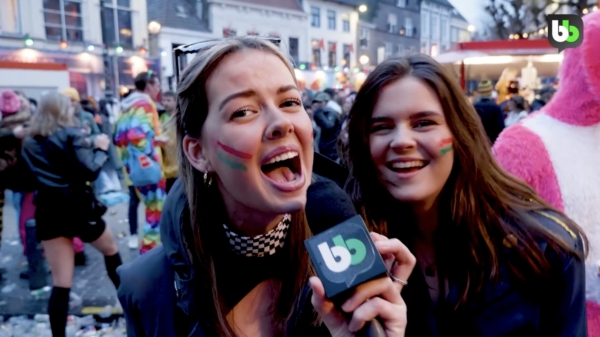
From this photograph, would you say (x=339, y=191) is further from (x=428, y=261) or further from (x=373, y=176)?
(x=428, y=261)

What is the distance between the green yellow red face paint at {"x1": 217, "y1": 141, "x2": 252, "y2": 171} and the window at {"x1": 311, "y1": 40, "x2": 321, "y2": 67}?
3460 centimetres

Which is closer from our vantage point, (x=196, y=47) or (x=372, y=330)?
(x=372, y=330)

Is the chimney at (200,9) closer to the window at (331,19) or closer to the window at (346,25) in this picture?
the window at (331,19)

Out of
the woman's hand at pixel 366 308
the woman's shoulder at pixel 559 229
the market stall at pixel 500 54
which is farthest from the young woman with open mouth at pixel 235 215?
the market stall at pixel 500 54

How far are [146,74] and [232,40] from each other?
4.07 meters

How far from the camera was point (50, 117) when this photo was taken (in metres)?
3.79

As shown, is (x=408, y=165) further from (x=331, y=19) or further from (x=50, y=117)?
(x=331, y=19)

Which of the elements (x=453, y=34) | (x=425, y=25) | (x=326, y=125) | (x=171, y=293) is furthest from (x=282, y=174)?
(x=453, y=34)

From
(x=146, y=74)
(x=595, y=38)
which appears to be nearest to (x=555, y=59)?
(x=146, y=74)

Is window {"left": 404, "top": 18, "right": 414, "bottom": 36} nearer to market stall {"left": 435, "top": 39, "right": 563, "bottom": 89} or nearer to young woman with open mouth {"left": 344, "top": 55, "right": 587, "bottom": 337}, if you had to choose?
market stall {"left": 435, "top": 39, "right": 563, "bottom": 89}

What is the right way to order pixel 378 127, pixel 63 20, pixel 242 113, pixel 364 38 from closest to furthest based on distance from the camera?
1. pixel 242 113
2. pixel 378 127
3. pixel 63 20
4. pixel 364 38

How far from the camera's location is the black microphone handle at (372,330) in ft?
3.43

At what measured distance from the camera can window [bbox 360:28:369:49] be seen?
132ft

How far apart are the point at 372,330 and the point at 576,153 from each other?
1.58 m
